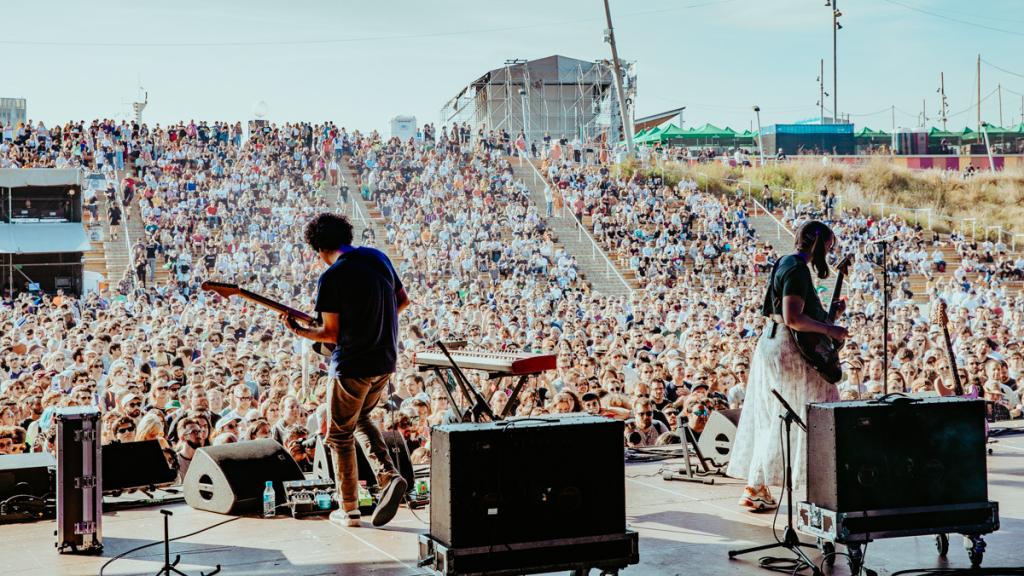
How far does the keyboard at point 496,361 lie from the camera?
4.36m

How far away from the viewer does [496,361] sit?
4422mm

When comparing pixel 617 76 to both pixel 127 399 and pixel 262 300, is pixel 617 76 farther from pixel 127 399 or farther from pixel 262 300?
pixel 262 300

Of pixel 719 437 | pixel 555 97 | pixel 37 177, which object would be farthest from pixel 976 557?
pixel 555 97

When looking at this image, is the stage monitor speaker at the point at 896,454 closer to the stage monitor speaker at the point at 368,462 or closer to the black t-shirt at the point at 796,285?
the black t-shirt at the point at 796,285

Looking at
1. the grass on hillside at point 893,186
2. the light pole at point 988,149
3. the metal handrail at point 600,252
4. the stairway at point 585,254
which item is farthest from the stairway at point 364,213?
the light pole at point 988,149

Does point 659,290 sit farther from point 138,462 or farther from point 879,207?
point 138,462

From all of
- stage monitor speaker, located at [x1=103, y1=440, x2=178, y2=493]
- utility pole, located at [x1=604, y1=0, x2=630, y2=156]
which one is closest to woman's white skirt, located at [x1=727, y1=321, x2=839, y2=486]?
stage monitor speaker, located at [x1=103, y1=440, x2=178, y2=493]

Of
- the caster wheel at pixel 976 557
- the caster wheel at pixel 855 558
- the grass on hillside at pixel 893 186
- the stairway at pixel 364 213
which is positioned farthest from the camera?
the grass on hillside at pixel 893 186

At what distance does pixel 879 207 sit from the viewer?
26719mm

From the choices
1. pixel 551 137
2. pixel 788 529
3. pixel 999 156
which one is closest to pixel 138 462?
pixel 788 529

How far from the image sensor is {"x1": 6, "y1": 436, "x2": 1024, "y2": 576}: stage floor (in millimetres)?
3949

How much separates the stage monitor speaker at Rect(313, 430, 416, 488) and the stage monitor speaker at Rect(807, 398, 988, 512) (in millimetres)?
1943

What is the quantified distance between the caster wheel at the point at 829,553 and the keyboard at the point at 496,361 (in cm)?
125

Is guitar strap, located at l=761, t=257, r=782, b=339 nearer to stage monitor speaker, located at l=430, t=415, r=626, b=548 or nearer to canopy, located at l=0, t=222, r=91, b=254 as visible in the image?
stage monitor speaker, located at l=430, t=415, r=626, b=548
